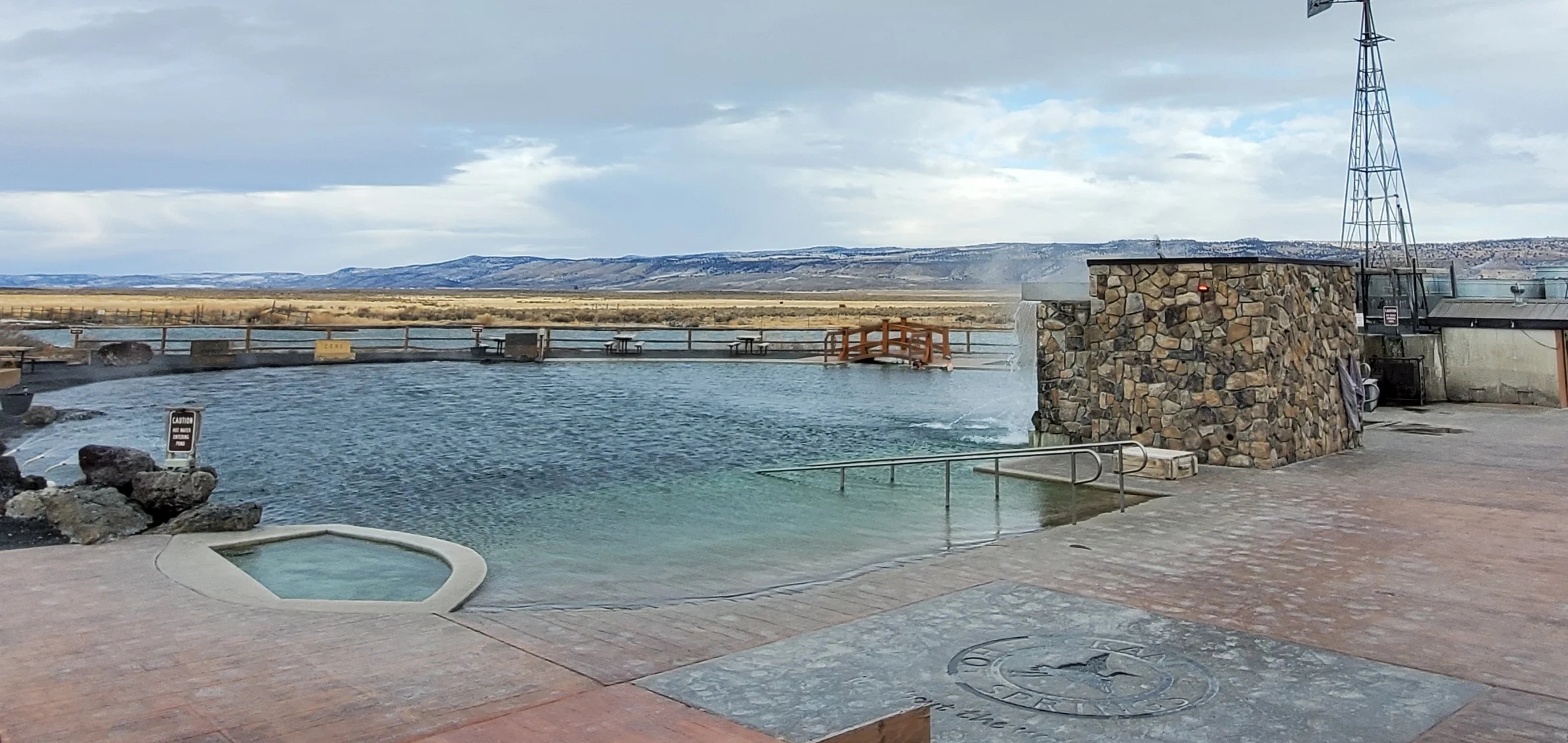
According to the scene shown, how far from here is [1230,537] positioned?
8.95m

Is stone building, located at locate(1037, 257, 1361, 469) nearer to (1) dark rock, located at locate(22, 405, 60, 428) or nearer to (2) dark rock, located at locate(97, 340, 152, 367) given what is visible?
(1) dark rock, located at locate(22, 405, 60, 428)

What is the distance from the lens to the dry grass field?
94625 mm

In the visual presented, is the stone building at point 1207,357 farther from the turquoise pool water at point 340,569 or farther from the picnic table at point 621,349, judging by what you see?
the picnic table at point 621,349

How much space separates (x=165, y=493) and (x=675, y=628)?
6.28 metres

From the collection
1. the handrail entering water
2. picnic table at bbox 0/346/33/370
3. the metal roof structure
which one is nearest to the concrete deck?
the handrail entering water

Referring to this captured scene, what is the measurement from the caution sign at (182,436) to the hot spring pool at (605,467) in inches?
48.1

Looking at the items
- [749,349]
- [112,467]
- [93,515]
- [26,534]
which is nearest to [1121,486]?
[93,515]

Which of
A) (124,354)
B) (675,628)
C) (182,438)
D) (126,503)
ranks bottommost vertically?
(675,628)

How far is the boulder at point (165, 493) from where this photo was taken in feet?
33.3

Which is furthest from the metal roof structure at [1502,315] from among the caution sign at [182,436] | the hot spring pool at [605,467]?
the caution sign at [182,436]

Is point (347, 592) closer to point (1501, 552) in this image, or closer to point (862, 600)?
point (862, 600)

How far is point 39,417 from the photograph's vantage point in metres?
20.7

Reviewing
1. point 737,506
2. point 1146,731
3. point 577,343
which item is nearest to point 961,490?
point 737,506

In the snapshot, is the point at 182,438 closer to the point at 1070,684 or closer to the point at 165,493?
the point at 165,493
